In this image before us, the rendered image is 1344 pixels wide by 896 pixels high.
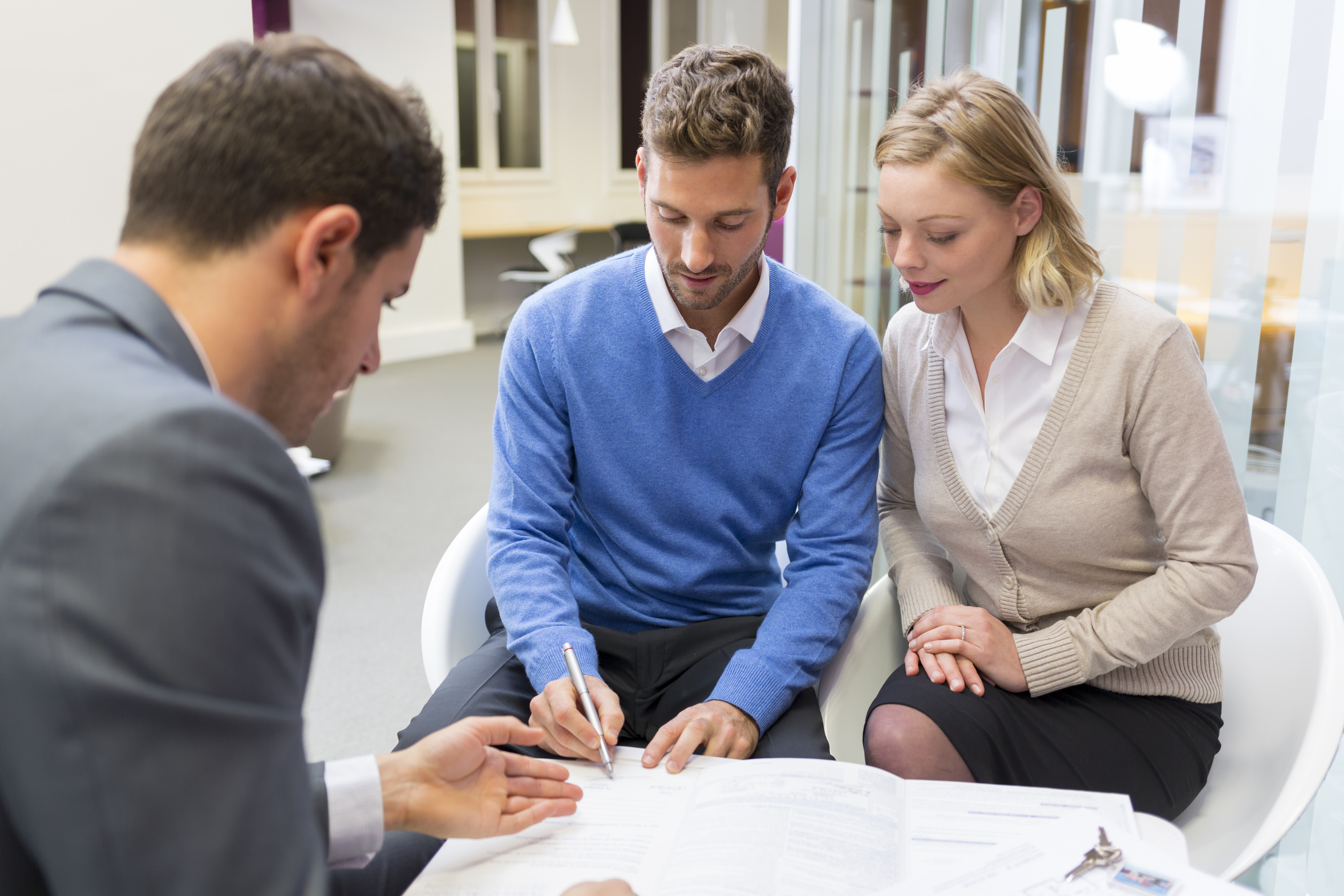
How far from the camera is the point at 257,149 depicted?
0.74 metres

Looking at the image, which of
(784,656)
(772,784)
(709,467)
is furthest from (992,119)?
(772,784)

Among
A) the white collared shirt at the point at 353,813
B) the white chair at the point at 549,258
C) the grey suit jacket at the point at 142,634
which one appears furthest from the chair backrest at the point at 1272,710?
the white chair at the point at 549,258

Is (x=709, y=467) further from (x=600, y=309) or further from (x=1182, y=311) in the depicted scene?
(x=1182, y=311)

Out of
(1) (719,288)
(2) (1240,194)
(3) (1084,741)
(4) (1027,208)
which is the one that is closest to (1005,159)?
(4) (1027,208)

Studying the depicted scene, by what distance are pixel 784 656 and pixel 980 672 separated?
10.4 inches

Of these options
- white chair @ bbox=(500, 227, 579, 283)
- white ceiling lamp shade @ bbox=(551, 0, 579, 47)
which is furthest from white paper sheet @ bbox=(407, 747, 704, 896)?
white ceiling lamp shade @ bbox=(551, 0, 579, 47)

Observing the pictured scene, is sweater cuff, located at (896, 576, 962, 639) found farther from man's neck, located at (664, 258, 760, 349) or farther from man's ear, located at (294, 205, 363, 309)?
man's ear, located at (294, 205, 363, 309)

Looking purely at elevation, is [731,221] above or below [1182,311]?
above

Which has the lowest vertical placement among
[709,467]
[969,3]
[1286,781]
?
[1286,781]

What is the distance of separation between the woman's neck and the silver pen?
688 millimetres

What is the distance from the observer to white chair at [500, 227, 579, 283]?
7.89m

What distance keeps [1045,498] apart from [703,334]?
573 millimetres

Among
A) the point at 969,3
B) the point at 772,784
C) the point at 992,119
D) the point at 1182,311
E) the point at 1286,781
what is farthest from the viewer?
the point at 969,3

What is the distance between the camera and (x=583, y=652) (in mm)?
1396
